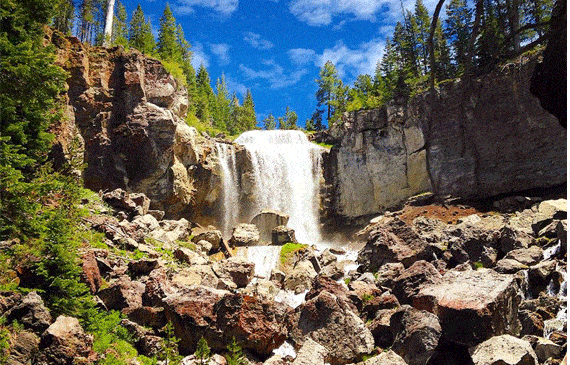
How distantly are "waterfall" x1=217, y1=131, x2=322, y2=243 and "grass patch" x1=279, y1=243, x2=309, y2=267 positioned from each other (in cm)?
1014

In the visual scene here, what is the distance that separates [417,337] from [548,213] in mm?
18438

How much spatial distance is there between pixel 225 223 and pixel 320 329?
28.1m

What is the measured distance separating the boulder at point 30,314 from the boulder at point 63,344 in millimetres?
367

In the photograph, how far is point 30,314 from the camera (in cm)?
887

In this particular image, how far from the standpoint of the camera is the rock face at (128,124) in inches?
1192

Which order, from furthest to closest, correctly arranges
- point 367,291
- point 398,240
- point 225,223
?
point 225,223, point 398,240, point 367,291

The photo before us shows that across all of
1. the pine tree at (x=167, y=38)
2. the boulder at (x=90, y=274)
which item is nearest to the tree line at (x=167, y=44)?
the pine tree at (x=167, y=38)

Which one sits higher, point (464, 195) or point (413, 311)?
point (464, 195)

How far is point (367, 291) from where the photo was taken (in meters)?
16.7

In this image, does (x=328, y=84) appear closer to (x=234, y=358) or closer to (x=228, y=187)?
(x=228, y=187)

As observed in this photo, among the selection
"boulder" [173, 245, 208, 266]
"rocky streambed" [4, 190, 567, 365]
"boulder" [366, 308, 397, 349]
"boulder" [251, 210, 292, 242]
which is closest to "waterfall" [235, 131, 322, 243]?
"boulder" [251, 210, 292, 242]

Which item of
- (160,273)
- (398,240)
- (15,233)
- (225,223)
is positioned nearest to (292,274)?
(398,240)

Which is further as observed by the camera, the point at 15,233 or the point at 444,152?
the point at 444,152

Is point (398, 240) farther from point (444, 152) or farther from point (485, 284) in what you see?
point (444, 152)
